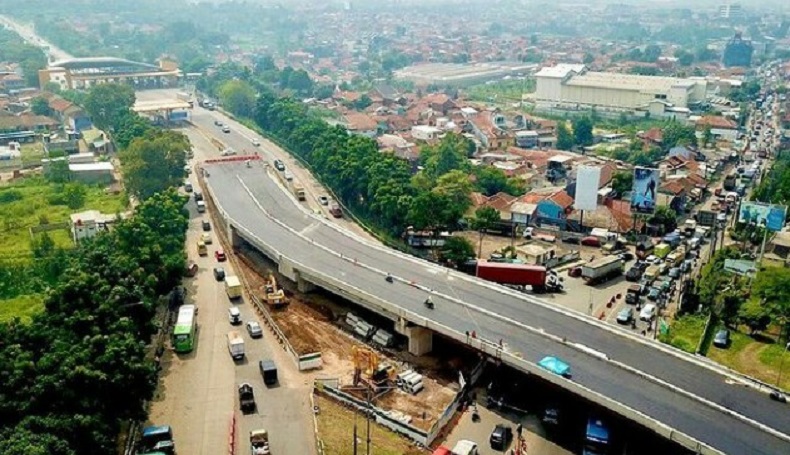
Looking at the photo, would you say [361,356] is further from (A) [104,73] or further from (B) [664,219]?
(A) [104,73]

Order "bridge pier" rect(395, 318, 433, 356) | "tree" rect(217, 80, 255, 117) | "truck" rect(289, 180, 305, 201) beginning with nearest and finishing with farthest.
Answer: "bridge pier" rect(395, 318, 433, 356), "truck" rect(289, 180, 305, 201), "tree" rect(217, 80, 255, 117)

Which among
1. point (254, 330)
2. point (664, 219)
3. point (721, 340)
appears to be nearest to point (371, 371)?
point (254, 330)

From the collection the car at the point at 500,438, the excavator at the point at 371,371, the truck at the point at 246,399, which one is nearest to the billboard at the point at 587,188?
the excavator at the point at 371,371

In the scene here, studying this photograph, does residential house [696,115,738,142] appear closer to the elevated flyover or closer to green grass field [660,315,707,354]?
green grass field [660,315,707,354]

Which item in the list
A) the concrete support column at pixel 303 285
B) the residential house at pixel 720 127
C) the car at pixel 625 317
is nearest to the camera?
the car at pixel 625 317

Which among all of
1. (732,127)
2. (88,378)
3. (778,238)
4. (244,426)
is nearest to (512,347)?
(244,426)

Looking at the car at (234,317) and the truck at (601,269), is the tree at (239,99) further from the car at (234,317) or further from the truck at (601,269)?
the truck at (601,269)

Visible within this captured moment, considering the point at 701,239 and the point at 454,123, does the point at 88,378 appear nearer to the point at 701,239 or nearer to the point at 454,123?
the point at 701,239

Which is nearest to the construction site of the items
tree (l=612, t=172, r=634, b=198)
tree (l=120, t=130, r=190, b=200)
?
tree (l=120, t=130, r=190, b=200)
